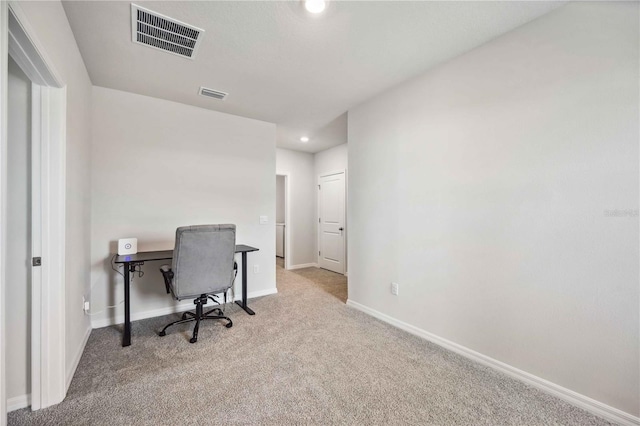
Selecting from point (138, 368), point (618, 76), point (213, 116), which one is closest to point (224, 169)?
point (213, 116)

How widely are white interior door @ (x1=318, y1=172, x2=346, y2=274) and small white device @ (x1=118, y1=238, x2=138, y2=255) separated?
3410mm

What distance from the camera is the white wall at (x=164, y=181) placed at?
2.85m

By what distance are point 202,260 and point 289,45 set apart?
2.05 meters

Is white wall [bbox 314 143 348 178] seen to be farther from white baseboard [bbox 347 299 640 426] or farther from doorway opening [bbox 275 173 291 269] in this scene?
white baseboard [bbox 347 299 640 426]

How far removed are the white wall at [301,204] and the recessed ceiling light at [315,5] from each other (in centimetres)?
380

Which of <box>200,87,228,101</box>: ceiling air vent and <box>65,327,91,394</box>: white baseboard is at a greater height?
<box>200,87,228,101</box>: ceiling air vent

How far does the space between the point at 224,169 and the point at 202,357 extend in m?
2.28

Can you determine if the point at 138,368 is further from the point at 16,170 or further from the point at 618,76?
the point at 618,76

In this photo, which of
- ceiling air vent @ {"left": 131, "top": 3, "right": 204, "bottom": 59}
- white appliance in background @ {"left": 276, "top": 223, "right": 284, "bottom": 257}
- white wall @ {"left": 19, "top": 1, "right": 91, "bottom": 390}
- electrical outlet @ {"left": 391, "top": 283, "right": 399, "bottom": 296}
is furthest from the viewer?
white appliance in background @ {"left": 276, "top": 223, "right": 284, "bottom": 257}

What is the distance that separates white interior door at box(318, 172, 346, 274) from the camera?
5219 mm

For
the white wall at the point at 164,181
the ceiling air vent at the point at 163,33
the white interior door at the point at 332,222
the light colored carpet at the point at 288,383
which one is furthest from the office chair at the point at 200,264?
the white interior door at the point at 332,222

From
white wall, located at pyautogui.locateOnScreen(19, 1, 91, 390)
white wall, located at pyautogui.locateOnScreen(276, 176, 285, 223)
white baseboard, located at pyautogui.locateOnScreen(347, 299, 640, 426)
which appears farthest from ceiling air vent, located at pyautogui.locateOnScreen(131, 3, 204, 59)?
white wall, located at pyautogui.locateOnScreen(276, 176, 285, 223)

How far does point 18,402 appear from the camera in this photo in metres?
1.60

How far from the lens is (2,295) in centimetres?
99
